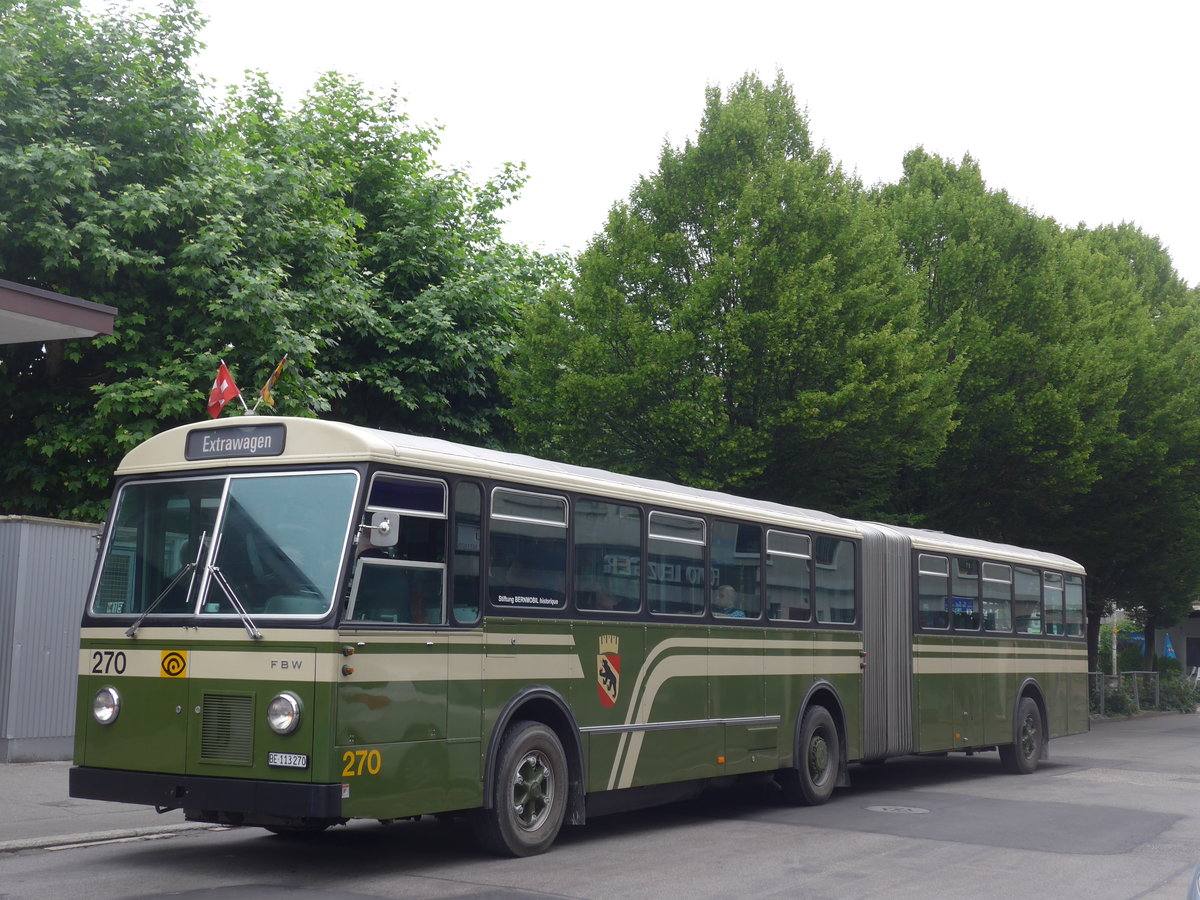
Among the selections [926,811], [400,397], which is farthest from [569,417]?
[926,811]

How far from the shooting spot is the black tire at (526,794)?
9.82 meters

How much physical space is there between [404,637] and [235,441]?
6.00ft

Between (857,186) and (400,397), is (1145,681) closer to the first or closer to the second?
(857,186)

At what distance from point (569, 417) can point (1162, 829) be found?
12.6 meters

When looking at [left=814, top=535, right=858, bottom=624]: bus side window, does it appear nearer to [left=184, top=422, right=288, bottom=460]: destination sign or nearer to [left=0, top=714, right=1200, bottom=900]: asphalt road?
[left=0, top=714, right=1200, bottom=900]: asphalt road

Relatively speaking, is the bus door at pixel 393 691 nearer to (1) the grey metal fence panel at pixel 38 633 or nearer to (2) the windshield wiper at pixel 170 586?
(2) the windshield wiper at pixel 170 586

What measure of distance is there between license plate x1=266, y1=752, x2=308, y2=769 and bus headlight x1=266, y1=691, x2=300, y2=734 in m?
0.15

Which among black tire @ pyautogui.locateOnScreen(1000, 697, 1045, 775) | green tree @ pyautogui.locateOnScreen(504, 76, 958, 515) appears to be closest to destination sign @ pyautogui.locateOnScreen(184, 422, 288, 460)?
black tire @ pyautogui.locateOnScreen(1000, 697, 1045, 775)

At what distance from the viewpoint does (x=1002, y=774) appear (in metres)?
18.6

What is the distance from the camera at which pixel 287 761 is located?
335 inches

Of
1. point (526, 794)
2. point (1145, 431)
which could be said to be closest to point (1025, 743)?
point (526, 794)

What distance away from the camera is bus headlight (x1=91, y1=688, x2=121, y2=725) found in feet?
30.3

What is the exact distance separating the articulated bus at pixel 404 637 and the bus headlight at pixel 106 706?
0.03 m

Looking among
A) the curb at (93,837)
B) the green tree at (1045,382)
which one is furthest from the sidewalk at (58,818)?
the green tree at (1045,382)
